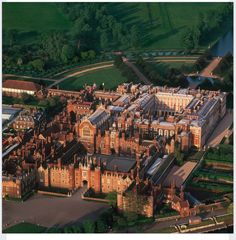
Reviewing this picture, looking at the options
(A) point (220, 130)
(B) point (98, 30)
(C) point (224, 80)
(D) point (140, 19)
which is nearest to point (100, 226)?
(A) point (220, 130)

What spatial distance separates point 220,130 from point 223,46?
63.3ft

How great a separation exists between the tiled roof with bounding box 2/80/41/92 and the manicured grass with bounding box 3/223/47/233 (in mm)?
15455

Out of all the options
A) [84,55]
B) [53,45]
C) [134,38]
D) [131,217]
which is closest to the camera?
[131,217]

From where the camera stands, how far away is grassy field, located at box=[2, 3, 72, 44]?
50.2 m

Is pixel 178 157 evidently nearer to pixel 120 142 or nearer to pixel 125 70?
pixel 120 142

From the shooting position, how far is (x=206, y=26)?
5016 centimetres

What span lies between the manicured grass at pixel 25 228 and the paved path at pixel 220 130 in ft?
35.0

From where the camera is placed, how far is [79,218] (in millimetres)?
22500

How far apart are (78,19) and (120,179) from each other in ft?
94.1

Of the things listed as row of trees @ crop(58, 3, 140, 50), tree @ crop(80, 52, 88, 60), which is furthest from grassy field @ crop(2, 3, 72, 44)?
tree @ crop(80, 52, 88, 60)

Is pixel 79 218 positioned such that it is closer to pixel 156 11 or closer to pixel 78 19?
pixel 78 19

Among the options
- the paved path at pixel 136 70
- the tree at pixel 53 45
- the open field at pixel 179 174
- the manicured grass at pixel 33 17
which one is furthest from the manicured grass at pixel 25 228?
the manicured grass at pixel 33 17

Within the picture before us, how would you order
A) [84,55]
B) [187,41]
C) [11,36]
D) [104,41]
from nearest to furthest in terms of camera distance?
[84,55] → [187,41] → [104,41] → [11,36]

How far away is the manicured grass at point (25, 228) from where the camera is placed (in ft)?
71.1
